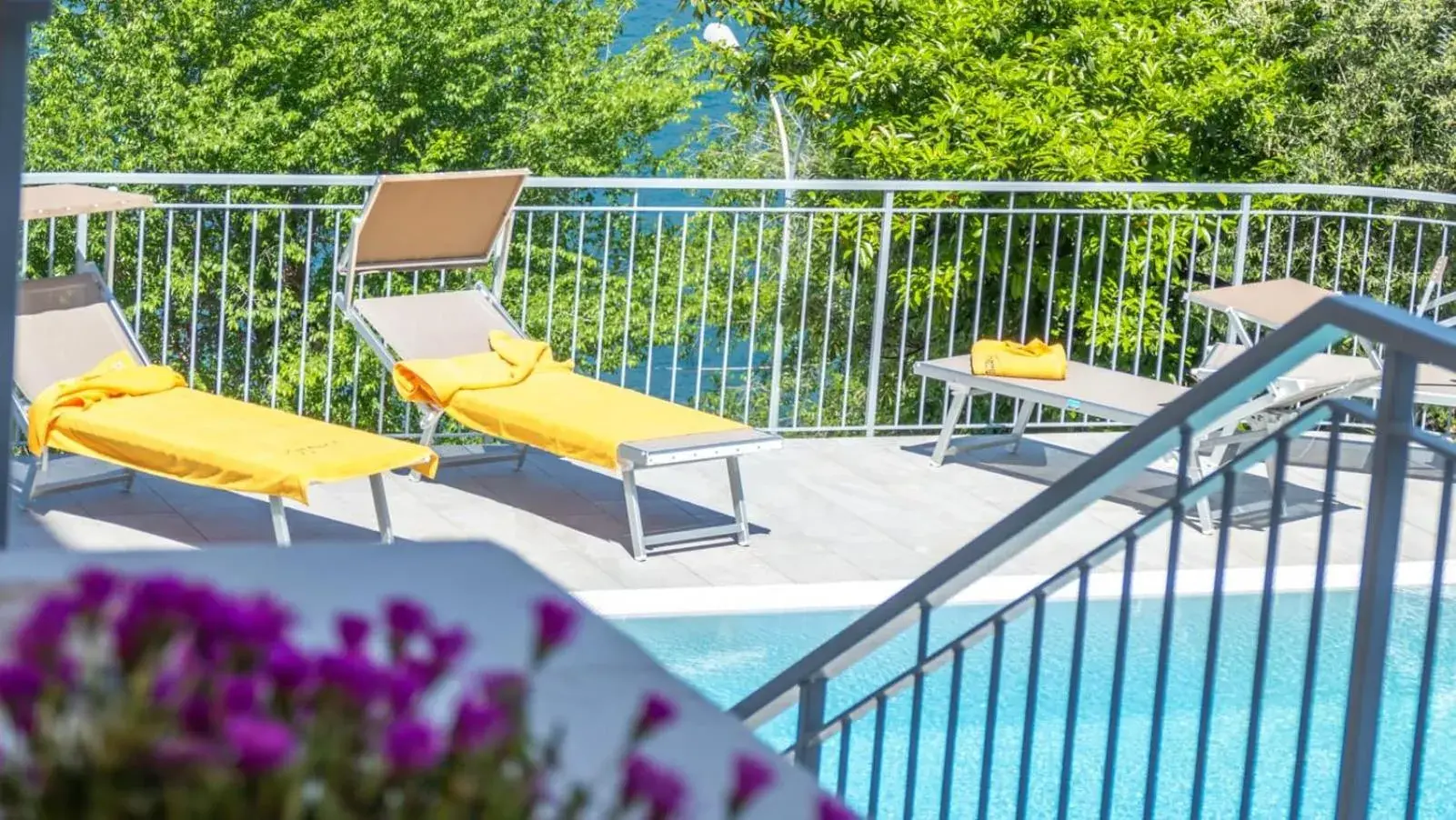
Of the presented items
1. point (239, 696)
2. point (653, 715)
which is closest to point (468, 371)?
point (653, 715)

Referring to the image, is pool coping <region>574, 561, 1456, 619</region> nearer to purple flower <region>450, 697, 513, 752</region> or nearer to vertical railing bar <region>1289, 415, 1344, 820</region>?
vertical railing bar <region>1289, 415, 1344, 820</region>

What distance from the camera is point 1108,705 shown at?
18.3ft

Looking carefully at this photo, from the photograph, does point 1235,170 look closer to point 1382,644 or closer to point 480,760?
point 1382,644

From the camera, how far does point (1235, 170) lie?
522 inches

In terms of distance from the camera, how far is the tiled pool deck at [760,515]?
5902 mm

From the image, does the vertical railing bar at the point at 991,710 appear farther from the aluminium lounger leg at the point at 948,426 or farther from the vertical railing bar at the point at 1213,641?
the aluminium lounger leg at the point at 948,426

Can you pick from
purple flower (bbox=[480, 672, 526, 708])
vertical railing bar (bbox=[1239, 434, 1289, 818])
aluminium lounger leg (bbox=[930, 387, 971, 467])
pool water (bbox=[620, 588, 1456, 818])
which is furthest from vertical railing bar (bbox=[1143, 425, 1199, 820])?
aluminium lounger leg (bbox=[930, 387, 971, 467])

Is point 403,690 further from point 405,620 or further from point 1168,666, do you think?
point 1168,666

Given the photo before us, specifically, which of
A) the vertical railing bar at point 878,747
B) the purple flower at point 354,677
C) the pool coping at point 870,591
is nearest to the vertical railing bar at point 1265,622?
the vertical railing bar at point 878,747

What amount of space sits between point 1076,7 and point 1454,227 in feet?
9.04

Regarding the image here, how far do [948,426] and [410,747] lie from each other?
20.7ft

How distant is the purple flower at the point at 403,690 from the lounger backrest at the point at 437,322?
18.5 feet

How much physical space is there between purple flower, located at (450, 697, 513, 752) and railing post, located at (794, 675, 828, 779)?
6.05 ft

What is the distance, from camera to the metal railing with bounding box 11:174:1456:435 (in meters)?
7.55
